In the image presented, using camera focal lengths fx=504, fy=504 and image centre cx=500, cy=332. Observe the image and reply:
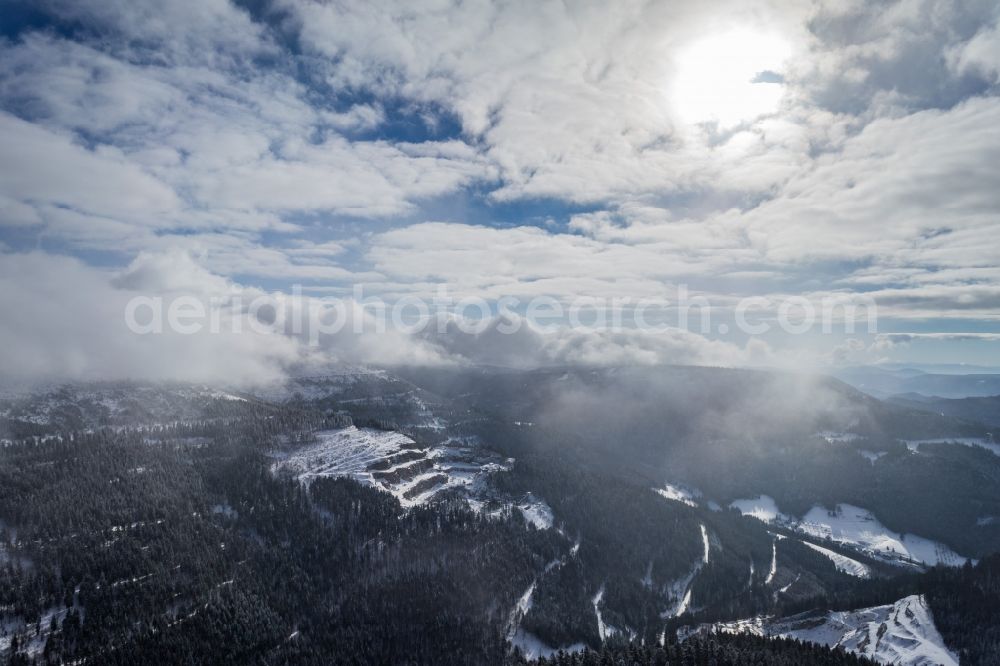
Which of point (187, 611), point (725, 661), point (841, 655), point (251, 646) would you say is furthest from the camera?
point (187, 611)

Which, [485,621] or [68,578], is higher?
[68,578]

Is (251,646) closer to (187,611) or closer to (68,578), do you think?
(187,611)

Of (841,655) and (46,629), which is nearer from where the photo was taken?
(841,655)

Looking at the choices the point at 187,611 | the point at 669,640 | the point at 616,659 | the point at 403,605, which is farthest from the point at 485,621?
the point at 187,611

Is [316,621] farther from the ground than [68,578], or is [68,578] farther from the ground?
[68,578]

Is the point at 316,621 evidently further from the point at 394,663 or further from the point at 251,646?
the point at 394,663

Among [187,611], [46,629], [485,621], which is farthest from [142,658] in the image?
[485,621]

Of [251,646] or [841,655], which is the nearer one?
[841,655]

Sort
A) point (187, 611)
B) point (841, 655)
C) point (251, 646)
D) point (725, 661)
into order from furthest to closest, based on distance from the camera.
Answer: point (187, 611) < point (251, 646) < point (841, 655) < point (725, 661)

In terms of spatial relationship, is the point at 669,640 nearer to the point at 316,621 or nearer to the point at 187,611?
the point at 316,621
